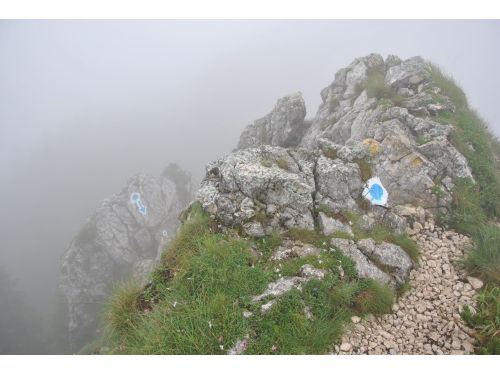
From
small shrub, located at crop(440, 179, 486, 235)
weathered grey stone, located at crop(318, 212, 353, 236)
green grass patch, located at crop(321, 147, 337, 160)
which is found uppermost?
green grass patch, located at crop(321, 147, 337, 160)

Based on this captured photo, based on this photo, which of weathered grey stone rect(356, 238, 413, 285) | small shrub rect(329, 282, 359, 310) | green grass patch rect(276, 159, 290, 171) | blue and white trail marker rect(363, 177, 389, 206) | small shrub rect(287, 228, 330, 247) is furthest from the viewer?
green grass patch rect(276, 159, 290, 171)

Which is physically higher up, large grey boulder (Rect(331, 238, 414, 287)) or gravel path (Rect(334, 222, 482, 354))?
large grey boulder (Rect(331, 238, 414, 287))

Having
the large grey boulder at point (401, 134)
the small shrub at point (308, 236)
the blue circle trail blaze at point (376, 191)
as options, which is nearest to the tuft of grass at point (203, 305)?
the small shrub at point (308, 236)

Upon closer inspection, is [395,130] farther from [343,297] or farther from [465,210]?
[343,297]

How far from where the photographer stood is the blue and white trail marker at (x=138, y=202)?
32656 millimetres

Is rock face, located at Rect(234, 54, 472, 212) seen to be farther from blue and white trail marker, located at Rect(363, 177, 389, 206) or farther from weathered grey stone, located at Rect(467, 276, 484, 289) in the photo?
weathered grey stone, located at Rect(467, 276, 484, 289)

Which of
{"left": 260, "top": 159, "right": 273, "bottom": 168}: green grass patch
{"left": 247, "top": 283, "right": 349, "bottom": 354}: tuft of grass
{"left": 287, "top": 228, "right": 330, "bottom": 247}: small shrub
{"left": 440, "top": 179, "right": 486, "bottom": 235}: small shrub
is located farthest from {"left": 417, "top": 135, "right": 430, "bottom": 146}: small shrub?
{"left": 247, "top": 283, "right": 349, "bottom": 354}: tuft of grass

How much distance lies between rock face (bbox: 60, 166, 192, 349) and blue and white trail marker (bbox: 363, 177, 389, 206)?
2367cm

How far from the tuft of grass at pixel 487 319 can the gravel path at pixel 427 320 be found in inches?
5.9

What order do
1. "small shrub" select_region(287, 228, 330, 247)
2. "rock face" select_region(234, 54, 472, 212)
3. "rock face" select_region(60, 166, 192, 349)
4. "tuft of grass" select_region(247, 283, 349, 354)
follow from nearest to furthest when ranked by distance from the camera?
"tuft of grass" select_region(247, 283, 349, 354) < "small shrub" select_region(287, 228, 330, 247) < "rock face" select_region(234, 54, 472, 212) < "rock face" select_region(60, 166, 192, 349)

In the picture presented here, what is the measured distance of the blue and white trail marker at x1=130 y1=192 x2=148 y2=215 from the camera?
107ft

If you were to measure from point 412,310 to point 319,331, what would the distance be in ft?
7.44

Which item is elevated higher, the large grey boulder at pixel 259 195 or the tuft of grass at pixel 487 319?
the large grey boulder at pixel 259 195

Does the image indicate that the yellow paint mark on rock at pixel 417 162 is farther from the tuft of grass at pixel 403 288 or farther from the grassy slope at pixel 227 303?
the grassy slope at pixel 227 303
